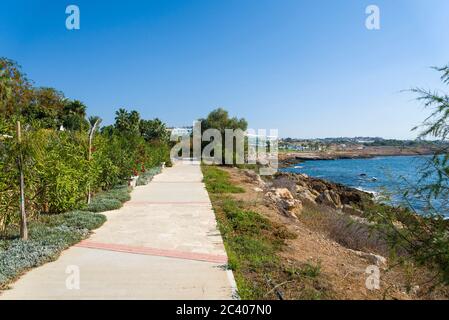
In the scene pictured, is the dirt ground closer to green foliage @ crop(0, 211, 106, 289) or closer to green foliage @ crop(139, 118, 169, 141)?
green foliage @ crop(0, 211, 106, 289)

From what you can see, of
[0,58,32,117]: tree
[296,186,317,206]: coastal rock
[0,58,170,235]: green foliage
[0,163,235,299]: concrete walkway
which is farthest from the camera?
[0,58,32,117]: tree

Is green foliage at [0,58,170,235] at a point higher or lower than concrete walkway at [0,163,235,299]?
higher

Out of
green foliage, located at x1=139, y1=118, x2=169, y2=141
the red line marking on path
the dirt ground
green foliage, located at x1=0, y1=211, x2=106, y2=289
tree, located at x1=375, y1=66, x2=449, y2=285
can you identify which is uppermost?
green foliage, located at x1=139, y1=118, x2=169, y2=141

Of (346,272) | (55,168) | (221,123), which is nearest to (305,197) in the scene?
(346,272)

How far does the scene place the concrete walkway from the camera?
4523 millimetres

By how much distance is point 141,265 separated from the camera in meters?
5.61

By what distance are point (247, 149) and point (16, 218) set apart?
95.2 ft

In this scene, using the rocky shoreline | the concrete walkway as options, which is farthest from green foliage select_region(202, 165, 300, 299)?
the rocky shoreline

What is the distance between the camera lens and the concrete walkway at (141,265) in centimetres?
452

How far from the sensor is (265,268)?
5477 mm

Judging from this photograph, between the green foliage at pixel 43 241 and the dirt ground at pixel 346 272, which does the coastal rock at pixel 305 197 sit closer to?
the dirt ground at pixel 346 272

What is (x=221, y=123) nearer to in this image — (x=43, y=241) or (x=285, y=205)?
(x=285, y=205)

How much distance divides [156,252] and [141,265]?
72 centimetres

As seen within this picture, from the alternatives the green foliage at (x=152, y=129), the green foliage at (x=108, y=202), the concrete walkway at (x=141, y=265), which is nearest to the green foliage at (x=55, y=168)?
the green foliage at (x=108, y=202)
